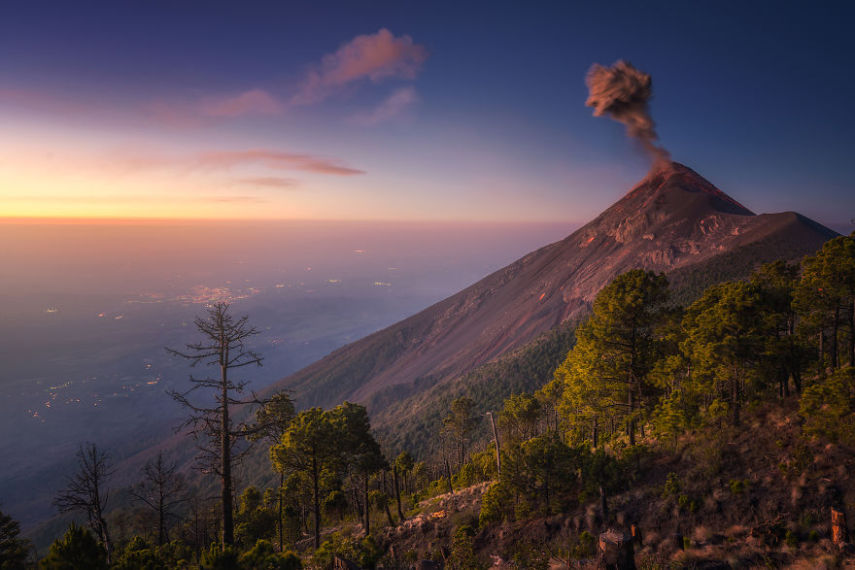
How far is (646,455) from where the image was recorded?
18391 mm

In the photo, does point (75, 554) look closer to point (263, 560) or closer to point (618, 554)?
point (263, 560)

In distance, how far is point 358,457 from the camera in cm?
2355

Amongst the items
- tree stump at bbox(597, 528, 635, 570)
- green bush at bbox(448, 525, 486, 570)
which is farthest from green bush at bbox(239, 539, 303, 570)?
Result: tree stump at bbox(597, 528, 635, 570)

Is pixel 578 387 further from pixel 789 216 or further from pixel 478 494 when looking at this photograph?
pixel 789 216

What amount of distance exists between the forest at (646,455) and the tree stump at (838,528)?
0.05 metres

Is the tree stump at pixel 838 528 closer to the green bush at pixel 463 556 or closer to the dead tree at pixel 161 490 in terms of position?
the green bush at pixel 463 556

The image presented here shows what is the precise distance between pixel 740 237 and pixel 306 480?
6373 inches

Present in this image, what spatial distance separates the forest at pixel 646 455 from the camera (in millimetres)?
12023

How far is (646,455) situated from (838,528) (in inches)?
308

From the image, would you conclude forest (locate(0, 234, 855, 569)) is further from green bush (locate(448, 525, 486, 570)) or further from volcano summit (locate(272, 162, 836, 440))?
volcano summit (locate(272, 162, 836, 440))

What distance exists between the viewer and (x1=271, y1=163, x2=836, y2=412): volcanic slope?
12738cm

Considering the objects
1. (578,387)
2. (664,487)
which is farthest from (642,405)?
(664,487)

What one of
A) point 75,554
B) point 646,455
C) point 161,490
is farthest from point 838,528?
point 161,490

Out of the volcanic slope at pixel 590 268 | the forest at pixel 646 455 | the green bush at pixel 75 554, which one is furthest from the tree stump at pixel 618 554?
the volcanic slope at pixel 590 268
